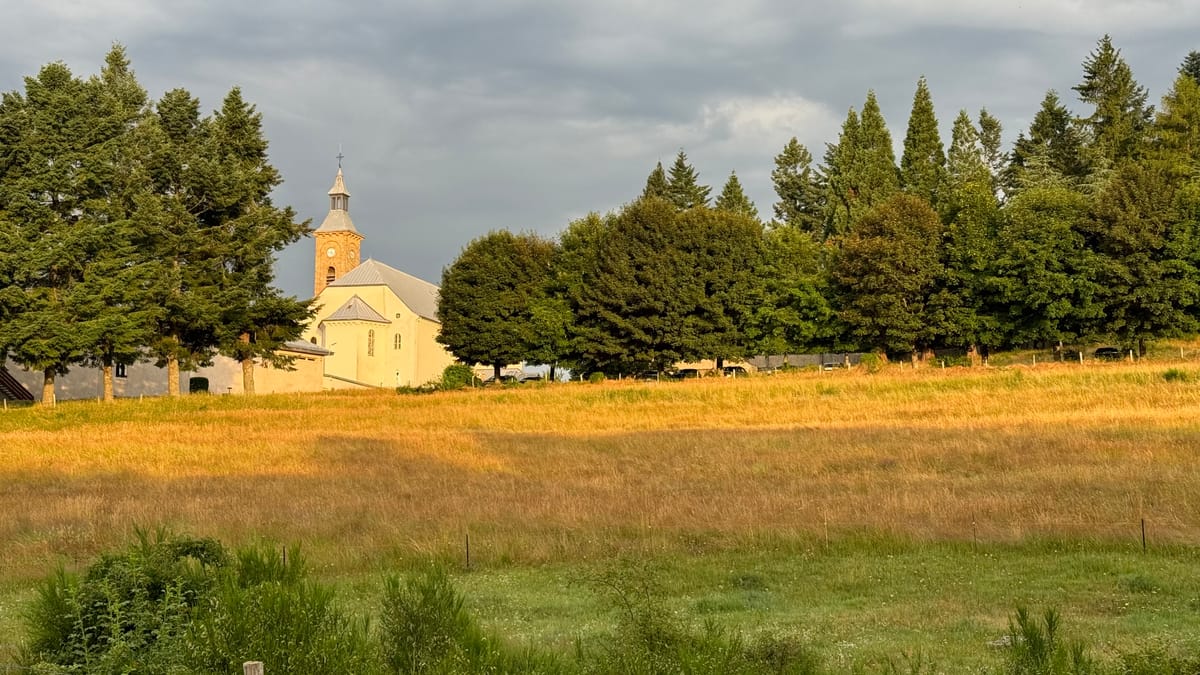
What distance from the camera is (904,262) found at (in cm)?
5775

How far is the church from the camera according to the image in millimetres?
86000

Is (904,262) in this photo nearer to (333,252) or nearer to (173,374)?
(173,374)

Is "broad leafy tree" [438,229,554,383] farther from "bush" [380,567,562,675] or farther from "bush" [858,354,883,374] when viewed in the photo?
"bush" [380,567,562,675]

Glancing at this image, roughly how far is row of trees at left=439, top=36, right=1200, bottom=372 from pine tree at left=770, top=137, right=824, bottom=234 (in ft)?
39.4

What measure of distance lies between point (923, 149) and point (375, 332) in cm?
5045

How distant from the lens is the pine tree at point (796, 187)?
99188mm

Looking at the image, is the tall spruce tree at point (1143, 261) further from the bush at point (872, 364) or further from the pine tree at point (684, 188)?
the pine tree at point (684, 188)

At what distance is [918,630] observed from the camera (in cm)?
1006

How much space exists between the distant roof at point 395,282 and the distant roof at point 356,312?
3.26 metres

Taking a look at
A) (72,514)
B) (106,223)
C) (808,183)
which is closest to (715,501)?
(72,514)

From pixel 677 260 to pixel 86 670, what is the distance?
197 feet

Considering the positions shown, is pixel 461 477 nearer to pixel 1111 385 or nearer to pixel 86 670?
pixel 86 670

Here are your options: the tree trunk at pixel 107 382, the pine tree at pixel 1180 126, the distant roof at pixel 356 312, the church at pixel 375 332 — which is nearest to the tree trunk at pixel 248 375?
the tree trunk at pixel 107 382

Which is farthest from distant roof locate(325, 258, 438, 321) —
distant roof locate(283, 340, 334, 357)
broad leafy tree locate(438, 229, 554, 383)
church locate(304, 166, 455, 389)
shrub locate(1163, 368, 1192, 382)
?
shrub locate(1163, 368, 1192, 382)
